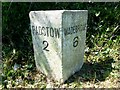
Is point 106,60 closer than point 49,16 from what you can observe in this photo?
No

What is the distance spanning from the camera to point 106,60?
12.6 feet

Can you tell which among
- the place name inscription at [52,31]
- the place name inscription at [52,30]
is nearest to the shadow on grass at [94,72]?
the place name inscription at [52,31]

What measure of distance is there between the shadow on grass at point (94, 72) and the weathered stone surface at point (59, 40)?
0.08m

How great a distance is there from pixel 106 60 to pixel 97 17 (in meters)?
1.09

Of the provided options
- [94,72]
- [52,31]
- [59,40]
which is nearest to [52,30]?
[52,31]

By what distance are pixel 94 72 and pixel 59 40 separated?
78 centimetres

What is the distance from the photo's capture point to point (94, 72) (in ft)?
11.6

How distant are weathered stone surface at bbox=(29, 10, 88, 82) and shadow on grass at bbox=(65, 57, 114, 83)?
0.27 ft

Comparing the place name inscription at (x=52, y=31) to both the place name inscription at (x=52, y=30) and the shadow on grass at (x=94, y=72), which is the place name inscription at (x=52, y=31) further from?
the shadow on grass at (x=94, y=72)

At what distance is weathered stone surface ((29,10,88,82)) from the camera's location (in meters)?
3.05

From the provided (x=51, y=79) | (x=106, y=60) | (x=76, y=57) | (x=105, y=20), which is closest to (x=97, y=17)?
(x=105, y=20)

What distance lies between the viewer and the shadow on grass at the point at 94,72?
3359mm

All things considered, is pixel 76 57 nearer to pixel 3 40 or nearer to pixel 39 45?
pixel 39 45

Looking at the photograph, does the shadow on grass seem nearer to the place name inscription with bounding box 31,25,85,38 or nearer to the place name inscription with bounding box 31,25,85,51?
the place name inscription with bounding box 31,25,85,51
